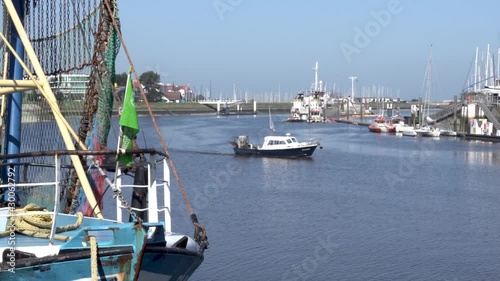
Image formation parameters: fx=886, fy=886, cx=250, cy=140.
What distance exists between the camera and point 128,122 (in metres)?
11.2

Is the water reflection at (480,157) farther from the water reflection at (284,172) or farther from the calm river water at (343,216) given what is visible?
the water reflection at (284,172)

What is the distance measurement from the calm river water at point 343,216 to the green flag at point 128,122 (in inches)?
327

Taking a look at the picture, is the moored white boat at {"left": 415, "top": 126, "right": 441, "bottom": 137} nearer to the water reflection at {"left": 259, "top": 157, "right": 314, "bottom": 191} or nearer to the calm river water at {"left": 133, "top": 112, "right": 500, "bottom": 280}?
the calm river water at {"left": 133, "top": 112, "right": 500, "bottom": 280}

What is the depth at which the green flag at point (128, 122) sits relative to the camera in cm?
1119

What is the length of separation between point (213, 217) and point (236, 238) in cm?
359

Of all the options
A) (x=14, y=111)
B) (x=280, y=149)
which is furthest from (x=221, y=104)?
(x=14, y=111)

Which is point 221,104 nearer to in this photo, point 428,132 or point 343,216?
point 428,132

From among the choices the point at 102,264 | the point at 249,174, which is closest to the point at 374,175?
the point at 249,174

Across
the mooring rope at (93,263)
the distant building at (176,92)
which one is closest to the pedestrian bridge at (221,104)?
the distant building at (176,92)

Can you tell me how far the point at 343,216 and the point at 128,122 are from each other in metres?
18.5

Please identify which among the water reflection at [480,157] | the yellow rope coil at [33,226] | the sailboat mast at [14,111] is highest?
the sailboat mast at [14,111]

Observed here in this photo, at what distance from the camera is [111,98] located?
17031 millimetres

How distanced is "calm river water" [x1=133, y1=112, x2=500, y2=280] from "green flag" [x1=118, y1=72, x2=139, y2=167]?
327 inches

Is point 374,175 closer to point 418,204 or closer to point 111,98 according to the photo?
point 418,204
